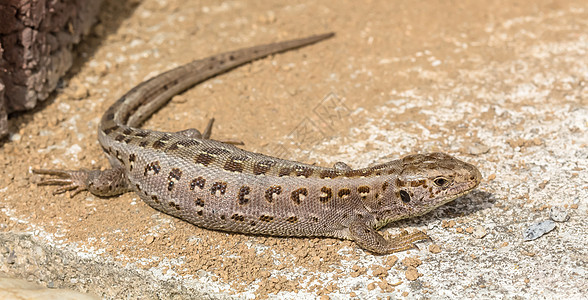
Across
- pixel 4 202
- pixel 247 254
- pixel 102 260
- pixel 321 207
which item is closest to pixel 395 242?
pixel 321 207

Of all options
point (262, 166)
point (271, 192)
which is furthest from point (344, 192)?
point (262, 166)

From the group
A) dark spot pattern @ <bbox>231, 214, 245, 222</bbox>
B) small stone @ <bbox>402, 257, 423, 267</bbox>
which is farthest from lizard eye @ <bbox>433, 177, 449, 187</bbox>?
dark spot pattern @ <bbox>231, 214, 245, 222</bbox>

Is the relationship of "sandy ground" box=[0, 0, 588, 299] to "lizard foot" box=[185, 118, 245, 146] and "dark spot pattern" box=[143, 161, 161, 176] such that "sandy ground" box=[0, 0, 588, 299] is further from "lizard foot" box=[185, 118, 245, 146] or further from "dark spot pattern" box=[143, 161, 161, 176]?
"dark spot pattern" box=[143, 161, 161, 176]

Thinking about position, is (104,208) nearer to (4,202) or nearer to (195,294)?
(4,202)

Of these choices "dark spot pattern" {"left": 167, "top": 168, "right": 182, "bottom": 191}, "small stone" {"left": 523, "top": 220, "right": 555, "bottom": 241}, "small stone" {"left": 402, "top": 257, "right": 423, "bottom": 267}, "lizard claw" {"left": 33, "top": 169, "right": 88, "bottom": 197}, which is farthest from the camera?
"lizard claw" {"left": 33, "top": 169, "right": 88, "bottom": 197}

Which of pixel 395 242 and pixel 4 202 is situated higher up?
pixel 395 242

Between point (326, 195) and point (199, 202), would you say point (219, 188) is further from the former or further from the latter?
point (326, 195)
